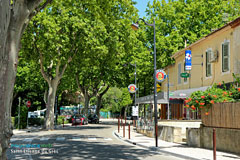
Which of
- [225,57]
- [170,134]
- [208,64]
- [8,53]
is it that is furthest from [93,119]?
[8,53]

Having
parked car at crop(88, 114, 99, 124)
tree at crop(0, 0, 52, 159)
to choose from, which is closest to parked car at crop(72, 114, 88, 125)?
parked car at crop(88, 114, 99, 124)

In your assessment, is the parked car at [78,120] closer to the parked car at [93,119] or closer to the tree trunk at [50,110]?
the parked car at [93,119]

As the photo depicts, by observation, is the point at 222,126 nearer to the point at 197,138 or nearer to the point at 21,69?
the point at 197,138

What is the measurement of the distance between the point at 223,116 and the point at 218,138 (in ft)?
3.32

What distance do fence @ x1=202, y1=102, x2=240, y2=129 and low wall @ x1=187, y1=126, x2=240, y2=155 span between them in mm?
215

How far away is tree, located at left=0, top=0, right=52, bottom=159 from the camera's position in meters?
7.78

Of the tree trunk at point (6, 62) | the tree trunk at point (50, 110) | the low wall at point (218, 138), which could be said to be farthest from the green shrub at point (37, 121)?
the tree trunk at point (6, 62)

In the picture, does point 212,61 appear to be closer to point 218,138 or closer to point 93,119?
point 218,138

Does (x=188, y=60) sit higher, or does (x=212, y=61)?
(x=188, y=60)

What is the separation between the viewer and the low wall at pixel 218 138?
45.1 ft

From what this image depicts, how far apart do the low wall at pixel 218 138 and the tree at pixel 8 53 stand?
A: 8704 mm

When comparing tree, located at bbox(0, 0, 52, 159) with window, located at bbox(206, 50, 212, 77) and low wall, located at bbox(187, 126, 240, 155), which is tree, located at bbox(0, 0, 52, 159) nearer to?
low wall, located at bbox(187, 126, 240, 155)

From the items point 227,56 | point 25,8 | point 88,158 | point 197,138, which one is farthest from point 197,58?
point 25,8

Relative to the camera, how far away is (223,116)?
14.8 metres
